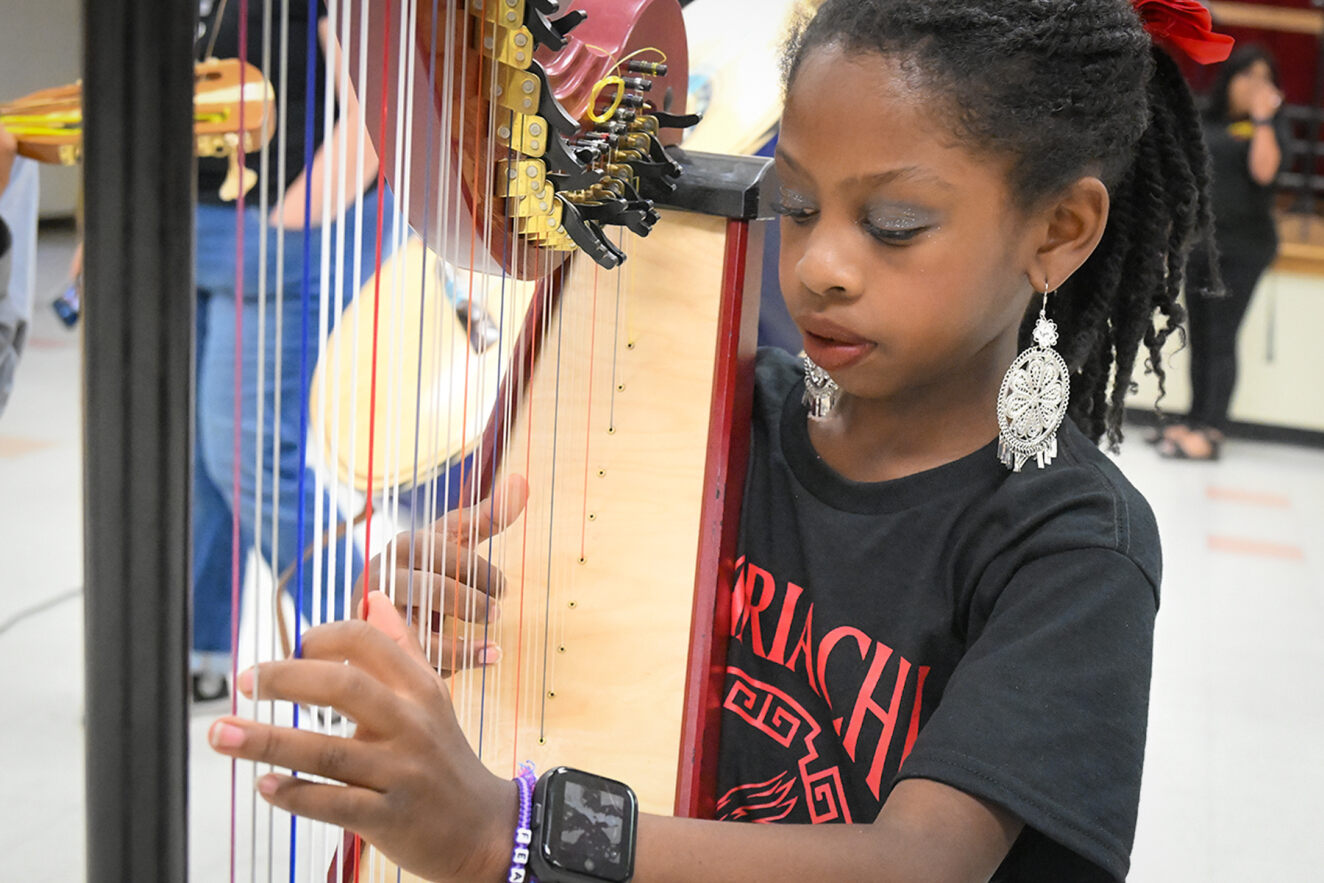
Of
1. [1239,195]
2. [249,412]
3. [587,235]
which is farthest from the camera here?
[1239,195]

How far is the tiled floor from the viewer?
2146 millimetres

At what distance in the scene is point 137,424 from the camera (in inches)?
17.4

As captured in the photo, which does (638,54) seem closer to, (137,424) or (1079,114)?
(1079,114)

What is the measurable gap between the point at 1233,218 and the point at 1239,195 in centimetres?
9

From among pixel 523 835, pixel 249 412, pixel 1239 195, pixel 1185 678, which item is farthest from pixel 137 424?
pixel 1239 195

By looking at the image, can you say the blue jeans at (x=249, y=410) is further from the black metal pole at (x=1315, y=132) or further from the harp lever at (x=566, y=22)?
the black metal pole at (x=1315, y=132)

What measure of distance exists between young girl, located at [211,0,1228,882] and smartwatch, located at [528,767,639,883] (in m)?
0.01

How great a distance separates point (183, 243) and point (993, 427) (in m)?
0.68

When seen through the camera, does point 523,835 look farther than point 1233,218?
No

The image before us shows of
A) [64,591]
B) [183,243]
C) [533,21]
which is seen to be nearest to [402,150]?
[533,21]

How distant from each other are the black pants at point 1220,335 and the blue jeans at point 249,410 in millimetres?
3460

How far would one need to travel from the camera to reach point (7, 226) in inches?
77.1

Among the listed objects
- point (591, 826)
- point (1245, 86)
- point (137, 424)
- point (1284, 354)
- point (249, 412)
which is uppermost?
point (1245, 86)

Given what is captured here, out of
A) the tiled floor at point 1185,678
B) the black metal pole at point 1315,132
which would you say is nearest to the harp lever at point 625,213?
the tiled floor at point 1185,678
